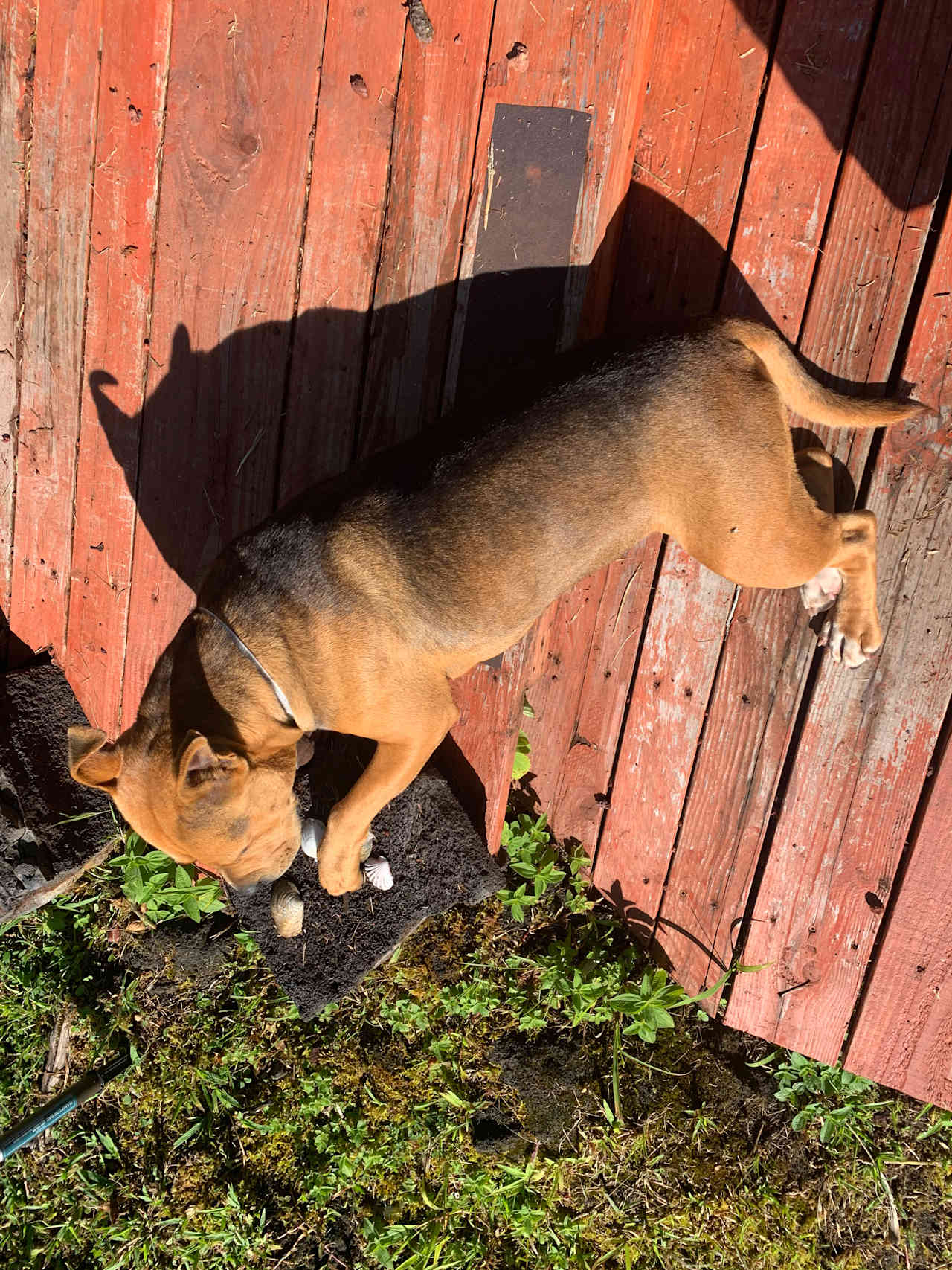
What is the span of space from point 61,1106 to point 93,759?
2636 millimetres

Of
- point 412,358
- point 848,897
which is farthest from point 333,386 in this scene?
point 848,897

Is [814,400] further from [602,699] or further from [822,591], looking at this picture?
[602,699]

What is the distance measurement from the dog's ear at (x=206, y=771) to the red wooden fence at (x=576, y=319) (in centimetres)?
145

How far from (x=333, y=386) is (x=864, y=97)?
2623 millimetres

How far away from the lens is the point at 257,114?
12.8 feet

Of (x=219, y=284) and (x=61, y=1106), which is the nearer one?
(x=219, y=284)

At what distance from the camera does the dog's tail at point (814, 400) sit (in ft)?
10.9

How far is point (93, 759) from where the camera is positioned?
3189 millimetres

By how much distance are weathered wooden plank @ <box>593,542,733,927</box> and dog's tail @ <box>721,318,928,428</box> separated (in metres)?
0.87

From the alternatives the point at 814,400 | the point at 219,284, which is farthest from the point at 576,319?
the point at 219,284

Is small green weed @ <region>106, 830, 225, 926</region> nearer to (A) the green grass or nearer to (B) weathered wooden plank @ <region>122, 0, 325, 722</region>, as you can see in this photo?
(A) the green grass

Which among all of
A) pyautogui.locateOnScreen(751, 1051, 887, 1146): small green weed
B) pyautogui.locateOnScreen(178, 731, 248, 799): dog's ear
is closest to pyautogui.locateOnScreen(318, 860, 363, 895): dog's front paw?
pyautogui.locateOnScreen(178, 731, 248, 799): dog's ear

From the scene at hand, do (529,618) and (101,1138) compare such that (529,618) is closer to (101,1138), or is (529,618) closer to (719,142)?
(719,142)

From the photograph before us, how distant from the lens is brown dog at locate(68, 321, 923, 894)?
→ 305 cm
